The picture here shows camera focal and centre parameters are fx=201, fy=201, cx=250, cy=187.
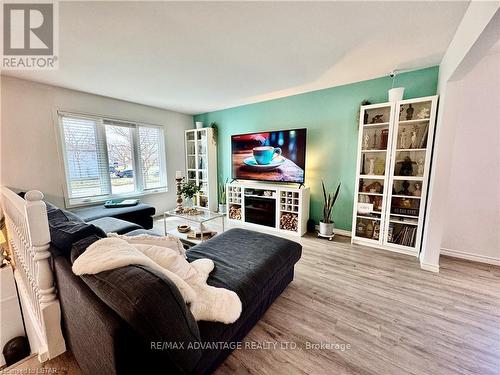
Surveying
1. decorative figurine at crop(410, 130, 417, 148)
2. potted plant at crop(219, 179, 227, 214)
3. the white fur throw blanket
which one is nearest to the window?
potted plant at crop(219, 179, 227, 214)

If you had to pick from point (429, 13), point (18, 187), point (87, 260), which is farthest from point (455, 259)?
point (18, 187)

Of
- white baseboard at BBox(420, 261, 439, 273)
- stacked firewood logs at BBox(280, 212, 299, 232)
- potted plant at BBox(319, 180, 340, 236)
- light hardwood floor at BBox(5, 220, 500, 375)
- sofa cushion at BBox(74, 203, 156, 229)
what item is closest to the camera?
light hardwood floor at BBox(5, 220, 500, 375)

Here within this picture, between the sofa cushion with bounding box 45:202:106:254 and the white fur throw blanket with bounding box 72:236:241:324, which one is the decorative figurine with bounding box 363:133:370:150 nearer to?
the white fur throw blanket with bounding box 72:236:241:324

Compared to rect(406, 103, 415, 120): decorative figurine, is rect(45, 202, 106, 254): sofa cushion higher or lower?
lower

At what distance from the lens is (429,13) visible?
4.96 feet

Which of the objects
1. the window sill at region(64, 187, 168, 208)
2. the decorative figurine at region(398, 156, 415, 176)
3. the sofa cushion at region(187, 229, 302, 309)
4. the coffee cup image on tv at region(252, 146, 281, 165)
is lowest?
the sofa cushion at region(187, 229, 302, 309)

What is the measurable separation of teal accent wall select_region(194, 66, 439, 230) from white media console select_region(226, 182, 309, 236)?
38 centimetres

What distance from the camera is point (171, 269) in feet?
3.65

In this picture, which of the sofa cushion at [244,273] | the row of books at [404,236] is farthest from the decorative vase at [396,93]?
the sofa cushion at [244,273]

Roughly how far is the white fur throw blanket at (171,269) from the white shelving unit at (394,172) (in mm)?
2387

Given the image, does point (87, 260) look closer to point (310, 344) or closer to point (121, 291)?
point (121, 291)

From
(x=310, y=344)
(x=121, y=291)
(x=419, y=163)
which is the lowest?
(x=310, y=344)

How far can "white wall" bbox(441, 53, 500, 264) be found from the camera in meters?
2.21

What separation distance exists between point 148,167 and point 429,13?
4.37 m
